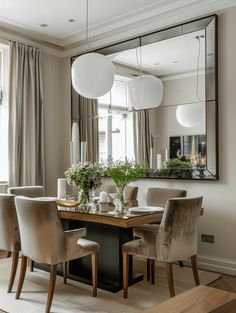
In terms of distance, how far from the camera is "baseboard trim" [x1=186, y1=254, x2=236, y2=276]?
394 cm

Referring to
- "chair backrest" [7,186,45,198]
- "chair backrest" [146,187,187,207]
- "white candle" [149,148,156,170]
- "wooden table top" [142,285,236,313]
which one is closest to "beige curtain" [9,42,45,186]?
"chair backrest" [7,186,45,198]

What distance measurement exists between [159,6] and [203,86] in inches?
45.2

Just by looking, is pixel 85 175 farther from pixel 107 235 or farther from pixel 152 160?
pixel 152 160

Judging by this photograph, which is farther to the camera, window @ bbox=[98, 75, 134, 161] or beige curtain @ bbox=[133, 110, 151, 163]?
window @ bbox=[98, 75, 134, 161]

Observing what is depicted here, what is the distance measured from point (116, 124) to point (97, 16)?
4.81 feet

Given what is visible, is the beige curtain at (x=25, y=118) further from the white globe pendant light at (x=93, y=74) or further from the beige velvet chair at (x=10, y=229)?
the white globe pendant light at (x=93, y=74)

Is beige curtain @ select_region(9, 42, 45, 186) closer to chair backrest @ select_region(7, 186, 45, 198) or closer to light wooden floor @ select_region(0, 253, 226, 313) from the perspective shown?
chair backrest @ select_region(7, 186, 45, 198)

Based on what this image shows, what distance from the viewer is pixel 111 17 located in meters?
4.75

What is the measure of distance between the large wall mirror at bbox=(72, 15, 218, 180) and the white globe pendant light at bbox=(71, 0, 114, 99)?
108 cm

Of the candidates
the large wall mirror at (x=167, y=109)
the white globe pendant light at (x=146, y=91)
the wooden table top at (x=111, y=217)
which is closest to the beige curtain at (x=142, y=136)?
the large wall mirror at (x=167, y=109)

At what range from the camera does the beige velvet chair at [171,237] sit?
3061mm

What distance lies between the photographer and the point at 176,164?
443cm

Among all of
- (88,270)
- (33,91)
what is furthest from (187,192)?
(33,91)

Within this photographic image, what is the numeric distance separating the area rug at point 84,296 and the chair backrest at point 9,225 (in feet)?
1.46
